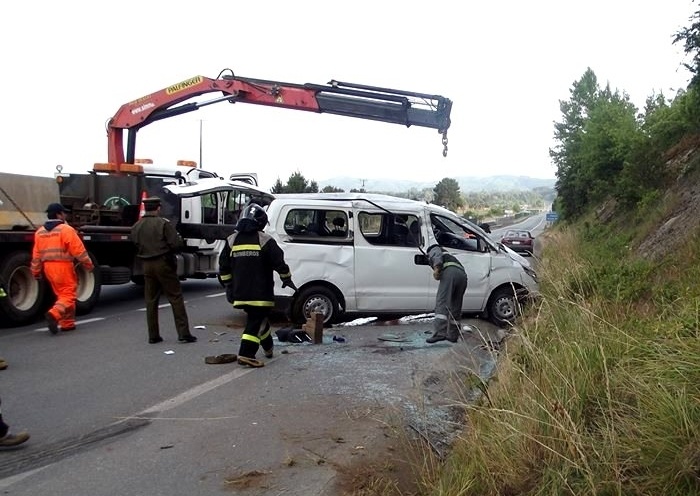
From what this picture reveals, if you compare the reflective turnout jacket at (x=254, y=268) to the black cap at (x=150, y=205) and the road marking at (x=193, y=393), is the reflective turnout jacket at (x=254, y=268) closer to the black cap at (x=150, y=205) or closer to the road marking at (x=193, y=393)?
the road marking at (x=193, y=393)

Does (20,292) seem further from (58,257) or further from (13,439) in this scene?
(13,439)

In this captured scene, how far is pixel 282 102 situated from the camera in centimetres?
1450

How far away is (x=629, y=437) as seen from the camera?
2975 millimetres

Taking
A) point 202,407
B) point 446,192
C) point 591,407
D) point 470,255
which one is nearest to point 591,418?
point 591,407

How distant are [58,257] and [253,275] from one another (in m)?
3.69

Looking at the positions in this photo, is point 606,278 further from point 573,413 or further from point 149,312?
point 149,312

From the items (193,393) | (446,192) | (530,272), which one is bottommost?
(193,393)

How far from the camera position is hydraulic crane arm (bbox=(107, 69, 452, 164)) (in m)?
13.2

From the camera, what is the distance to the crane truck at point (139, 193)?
9977 millimetres

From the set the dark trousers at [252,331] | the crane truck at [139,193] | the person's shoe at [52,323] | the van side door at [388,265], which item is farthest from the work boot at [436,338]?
the crane truck at [139,193]

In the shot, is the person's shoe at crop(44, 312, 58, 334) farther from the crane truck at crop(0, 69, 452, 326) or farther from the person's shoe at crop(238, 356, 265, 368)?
the person's shoe at crop(238, 356, 265, 368)

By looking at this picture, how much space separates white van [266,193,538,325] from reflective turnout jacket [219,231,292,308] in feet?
7.43

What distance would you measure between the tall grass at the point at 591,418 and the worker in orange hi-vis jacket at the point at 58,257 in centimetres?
668

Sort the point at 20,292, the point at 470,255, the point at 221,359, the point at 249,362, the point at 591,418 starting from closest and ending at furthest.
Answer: the point at 591,418 → the point at 249,362 → the point at 221,359 → the point at 470,255 → the point at 20,292
